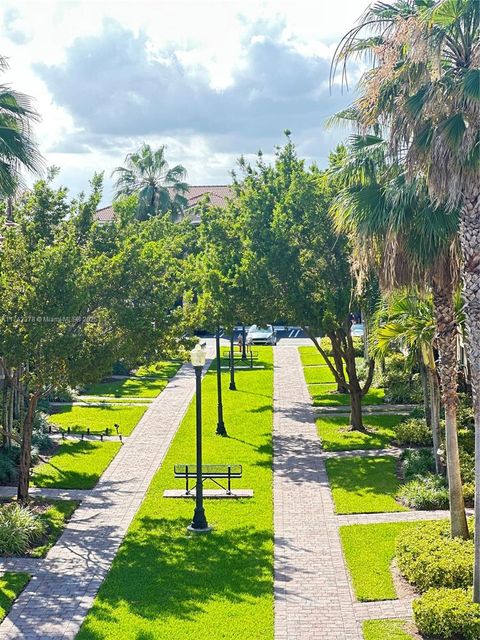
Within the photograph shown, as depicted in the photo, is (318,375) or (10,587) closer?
(10,587)

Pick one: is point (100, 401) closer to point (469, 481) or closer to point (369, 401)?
point (369, 401)

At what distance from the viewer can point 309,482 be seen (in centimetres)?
2220

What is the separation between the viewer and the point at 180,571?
15.8 m

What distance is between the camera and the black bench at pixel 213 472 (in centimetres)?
Result: 2103

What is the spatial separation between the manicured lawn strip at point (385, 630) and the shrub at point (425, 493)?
613cm

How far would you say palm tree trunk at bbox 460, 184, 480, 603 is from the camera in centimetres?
1266

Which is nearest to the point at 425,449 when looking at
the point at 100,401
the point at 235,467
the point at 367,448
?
the point at 367,448

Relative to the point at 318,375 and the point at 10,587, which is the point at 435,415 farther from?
the point at 318,375

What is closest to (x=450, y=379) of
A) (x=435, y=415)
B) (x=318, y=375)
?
(x=435, y=415)

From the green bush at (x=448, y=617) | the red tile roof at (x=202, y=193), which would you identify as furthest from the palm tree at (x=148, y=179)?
the green bush at (x=448, y=617)

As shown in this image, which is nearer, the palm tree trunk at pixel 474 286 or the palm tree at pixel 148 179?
the palm tree trunk at pixel 474 286

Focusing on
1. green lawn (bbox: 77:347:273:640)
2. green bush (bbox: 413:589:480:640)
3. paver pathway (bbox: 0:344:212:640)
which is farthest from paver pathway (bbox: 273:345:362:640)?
paver pathway (bbox: 0:344:212:640)

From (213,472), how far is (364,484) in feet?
12.7

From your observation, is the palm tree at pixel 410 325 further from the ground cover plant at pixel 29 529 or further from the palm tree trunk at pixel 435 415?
the ground cover plant at pixel 29 529
